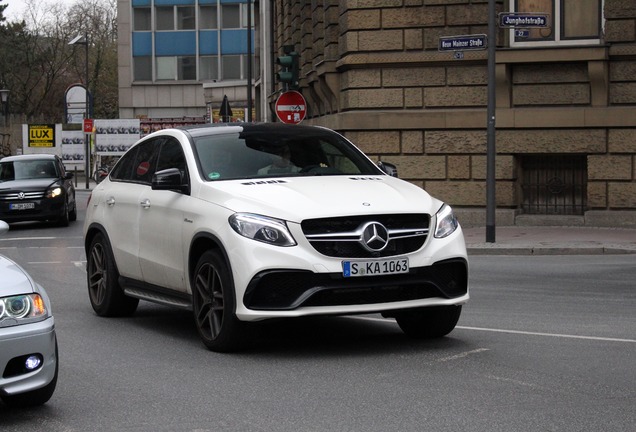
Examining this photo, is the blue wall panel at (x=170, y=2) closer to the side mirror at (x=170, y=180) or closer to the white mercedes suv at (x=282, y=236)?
the white mercedes suv at (x=282, y=236)

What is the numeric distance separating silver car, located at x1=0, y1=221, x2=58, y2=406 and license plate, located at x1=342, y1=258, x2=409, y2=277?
7.83 ft

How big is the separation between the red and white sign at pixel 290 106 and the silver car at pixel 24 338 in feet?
63.1

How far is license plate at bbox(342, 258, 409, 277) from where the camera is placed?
325 inches

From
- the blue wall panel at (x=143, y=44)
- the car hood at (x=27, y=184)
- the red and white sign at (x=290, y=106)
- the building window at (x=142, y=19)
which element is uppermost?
the building window at (x=142, y=19)

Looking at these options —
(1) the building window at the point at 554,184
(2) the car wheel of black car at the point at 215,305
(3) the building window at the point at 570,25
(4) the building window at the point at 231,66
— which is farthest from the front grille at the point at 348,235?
(4) the building window at the point at 231,66

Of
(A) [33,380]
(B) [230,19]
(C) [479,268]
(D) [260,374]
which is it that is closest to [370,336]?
(D) [260,374]

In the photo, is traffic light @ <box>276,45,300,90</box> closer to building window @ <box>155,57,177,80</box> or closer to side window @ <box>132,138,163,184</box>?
side window @ <box>132,138,163,184</box>

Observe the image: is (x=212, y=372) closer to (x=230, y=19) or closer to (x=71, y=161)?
(x=71, y=161)

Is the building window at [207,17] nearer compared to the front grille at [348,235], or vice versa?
the front grille at [348,235]

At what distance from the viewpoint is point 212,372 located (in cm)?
794

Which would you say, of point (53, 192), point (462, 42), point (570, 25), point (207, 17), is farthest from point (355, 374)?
point (207, 17)

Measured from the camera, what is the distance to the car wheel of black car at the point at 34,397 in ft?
21.4

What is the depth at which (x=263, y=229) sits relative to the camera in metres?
8.33

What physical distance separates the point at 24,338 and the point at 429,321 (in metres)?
3.72
